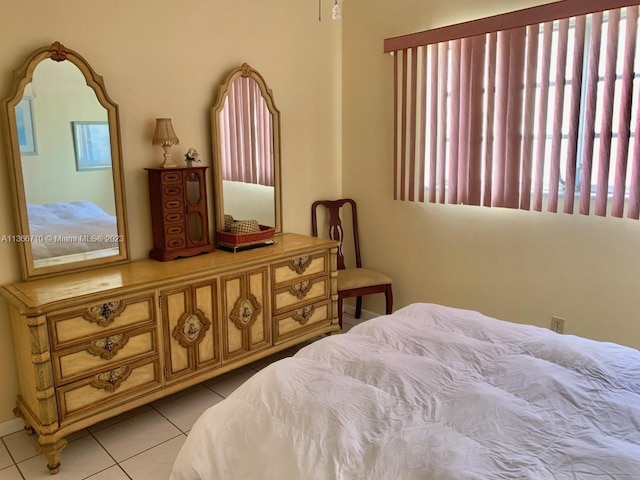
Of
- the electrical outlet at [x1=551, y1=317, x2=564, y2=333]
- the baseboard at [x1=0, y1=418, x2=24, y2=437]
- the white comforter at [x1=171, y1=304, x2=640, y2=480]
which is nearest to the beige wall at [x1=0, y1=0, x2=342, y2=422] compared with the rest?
the baseboard at [x1=0, y1=418, x2=24, y2=437]

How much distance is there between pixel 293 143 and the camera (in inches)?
147

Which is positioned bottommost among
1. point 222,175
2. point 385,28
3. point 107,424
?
point 107,424

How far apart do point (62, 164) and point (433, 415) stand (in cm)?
215

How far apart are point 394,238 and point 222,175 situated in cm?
141

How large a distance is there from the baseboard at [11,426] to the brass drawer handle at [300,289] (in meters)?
1.61

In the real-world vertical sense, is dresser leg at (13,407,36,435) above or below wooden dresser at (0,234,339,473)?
below

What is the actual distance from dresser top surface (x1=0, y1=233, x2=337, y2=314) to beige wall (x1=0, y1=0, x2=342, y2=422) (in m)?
0.19

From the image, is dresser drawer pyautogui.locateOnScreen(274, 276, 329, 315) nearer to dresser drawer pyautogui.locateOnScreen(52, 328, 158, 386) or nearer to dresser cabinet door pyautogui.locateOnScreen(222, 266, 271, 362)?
dresser cabinet door pyautogui.locateOnScreen(222, 266, 271, 362)

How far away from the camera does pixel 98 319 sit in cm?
233

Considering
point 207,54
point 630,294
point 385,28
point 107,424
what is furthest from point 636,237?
point 107,424

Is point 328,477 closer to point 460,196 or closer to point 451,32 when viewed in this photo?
point 460,196

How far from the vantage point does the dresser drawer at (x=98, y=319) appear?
2.22 m

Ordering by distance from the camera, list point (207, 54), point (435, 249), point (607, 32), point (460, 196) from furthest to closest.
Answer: point (435, 249) < point (460, 196) < point (207, 54) < point (607, 32)

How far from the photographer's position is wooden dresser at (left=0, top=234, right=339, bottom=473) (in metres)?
2.24
